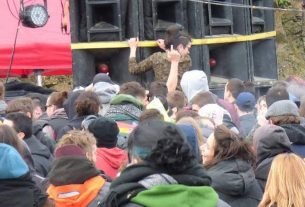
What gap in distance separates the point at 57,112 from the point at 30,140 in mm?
1711

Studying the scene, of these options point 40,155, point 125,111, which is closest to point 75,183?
point 40,155

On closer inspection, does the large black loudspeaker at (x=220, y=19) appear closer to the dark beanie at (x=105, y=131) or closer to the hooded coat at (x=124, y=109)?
the hooded coat at (x=124, y=109)

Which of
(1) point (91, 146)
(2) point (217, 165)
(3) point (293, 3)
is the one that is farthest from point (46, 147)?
(3) point (293, 3)

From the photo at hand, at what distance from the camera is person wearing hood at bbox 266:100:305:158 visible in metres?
5.66

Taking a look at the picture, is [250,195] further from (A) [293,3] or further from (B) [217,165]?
(A) [293,3]

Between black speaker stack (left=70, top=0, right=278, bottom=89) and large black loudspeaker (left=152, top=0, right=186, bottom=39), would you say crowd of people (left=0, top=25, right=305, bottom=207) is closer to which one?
black speaker stack (left=70, top=0, right=278, bottom=89)

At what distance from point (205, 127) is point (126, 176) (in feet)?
8.48

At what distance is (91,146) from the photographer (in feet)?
15.7

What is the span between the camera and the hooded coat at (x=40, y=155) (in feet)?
17.7

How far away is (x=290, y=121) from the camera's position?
19.2 ft

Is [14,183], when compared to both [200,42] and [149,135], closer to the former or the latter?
[149,135]

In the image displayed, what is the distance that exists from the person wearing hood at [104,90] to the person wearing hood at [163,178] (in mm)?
3558

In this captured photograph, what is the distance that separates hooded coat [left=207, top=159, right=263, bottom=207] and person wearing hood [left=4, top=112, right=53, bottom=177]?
1246 mm

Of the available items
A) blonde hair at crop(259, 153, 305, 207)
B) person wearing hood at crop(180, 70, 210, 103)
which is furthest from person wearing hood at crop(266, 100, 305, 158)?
person wearing hood at crop(180, 70, 210, 103)
